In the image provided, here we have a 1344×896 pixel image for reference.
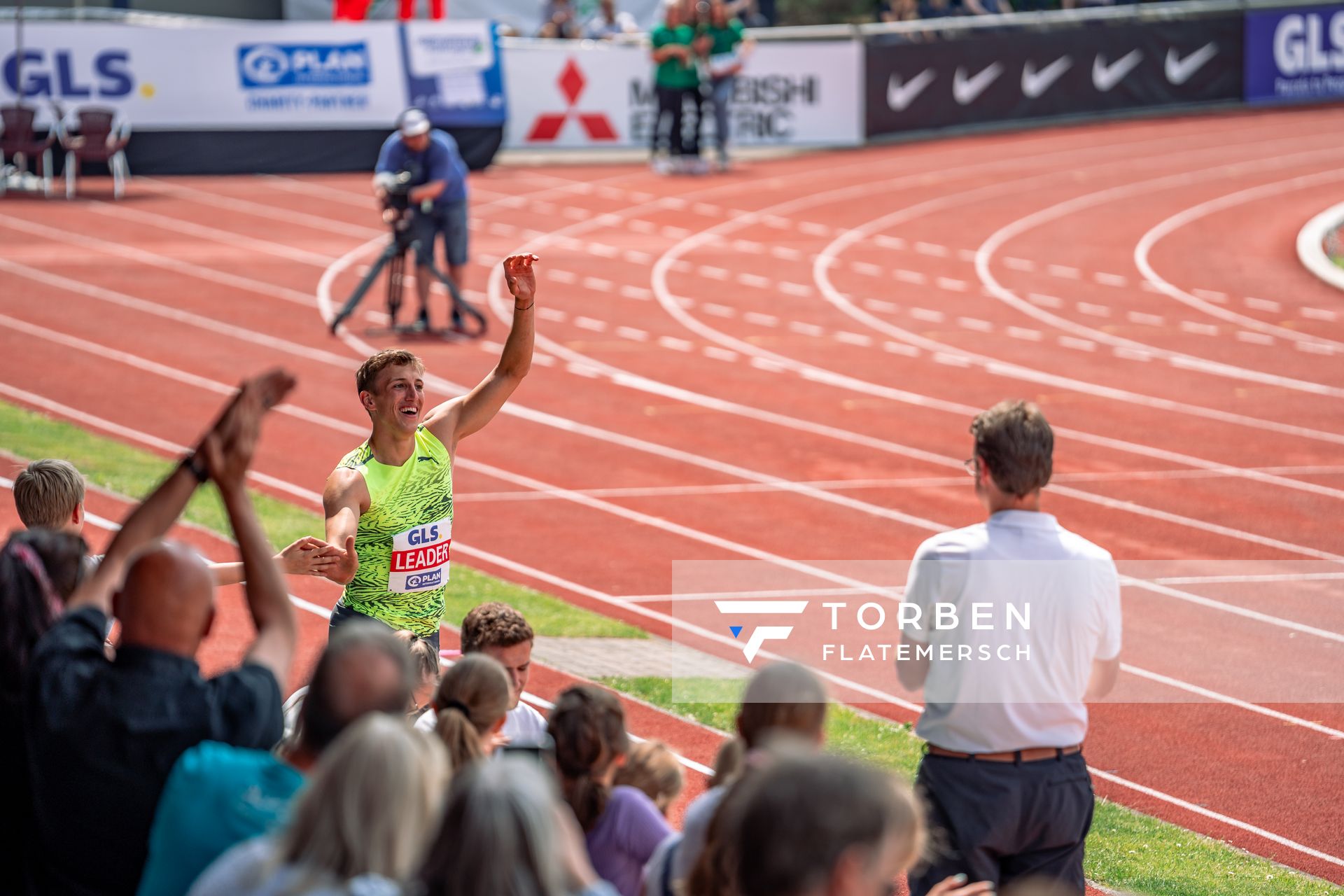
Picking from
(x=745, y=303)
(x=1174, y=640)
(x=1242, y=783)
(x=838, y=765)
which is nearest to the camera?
(x=838, y=765)

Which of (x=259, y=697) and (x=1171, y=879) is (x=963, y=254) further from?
(x=259, y=697)

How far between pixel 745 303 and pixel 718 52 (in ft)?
29.0

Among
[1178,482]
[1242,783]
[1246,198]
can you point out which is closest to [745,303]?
[1178,482]

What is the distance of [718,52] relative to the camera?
2908cm

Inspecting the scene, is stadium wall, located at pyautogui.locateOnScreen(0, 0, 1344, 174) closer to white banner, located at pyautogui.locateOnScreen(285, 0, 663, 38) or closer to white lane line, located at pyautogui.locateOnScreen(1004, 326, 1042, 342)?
white banner, located at pyautogui.locateOnScreen(285, 0, 663, 38)

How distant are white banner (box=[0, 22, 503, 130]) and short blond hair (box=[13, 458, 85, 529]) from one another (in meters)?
22.4

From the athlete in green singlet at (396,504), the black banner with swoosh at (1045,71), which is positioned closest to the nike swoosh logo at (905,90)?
the black banner with swoosh at (1045,71)

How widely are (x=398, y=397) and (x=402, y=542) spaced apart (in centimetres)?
55

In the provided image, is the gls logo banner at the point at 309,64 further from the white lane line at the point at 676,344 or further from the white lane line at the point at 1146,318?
the white lane line at the point at 1146,318

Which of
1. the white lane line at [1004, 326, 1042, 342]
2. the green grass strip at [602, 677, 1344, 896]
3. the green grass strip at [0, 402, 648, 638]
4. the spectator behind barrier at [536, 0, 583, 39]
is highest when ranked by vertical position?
the spectator behind barrier at [536, 0, 583, 39]

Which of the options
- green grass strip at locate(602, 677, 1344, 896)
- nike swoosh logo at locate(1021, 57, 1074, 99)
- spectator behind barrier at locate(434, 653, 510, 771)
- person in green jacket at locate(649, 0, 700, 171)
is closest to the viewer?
spectator behind barrier at locate(434, 653, 510, 771)

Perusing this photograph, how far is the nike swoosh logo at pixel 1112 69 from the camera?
112 ft

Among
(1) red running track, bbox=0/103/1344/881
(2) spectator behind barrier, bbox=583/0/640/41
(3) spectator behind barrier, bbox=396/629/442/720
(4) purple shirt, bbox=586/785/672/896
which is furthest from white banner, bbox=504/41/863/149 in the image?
(4) purple shirt, bbox=586/785/672/896

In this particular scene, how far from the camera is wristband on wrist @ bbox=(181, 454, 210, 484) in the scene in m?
4.57
